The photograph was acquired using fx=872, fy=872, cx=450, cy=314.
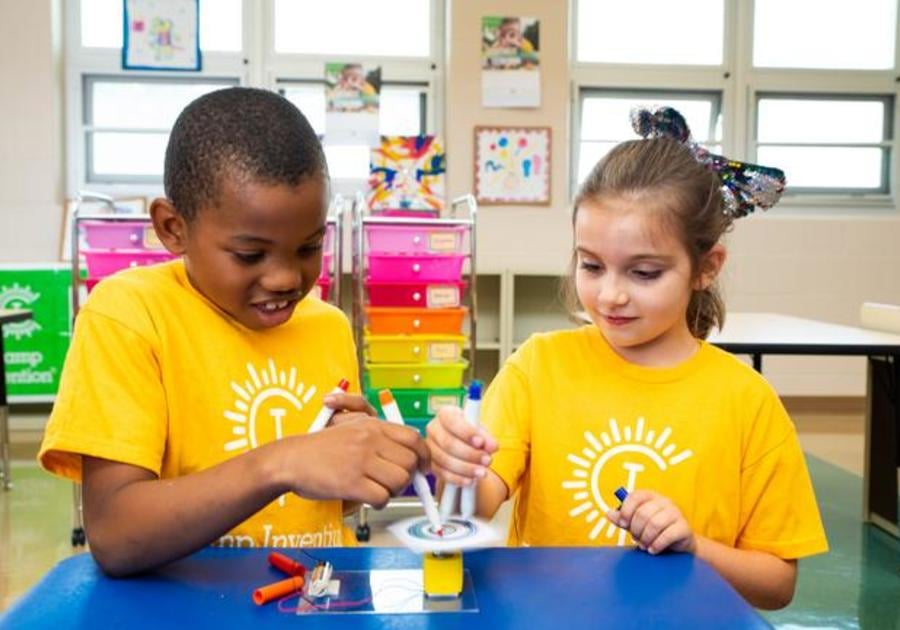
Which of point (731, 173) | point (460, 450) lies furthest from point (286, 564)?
point (731, 173)

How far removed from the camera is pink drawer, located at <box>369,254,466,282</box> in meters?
2.96

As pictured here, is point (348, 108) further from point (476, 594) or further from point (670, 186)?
point (476, 594)

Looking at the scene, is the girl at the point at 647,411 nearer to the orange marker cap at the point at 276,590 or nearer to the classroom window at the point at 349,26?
the orange marker cap at the point at 276,590

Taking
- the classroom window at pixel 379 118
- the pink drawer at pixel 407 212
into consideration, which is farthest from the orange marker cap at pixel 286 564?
the classroom window at pixel 379 118

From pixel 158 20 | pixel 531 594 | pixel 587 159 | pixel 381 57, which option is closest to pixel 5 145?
pixel 158 20

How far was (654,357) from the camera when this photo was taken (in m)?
1.05

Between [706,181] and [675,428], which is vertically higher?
[706,181]

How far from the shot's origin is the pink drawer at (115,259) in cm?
272

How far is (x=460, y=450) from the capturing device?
2.27 ft

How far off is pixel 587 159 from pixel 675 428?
416 centimetres

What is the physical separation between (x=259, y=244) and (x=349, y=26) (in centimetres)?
428

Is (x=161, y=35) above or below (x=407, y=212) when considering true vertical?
above

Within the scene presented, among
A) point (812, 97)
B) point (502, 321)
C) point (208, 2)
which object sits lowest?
point (502, 321)

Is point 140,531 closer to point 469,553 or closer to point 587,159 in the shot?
point 469,553
